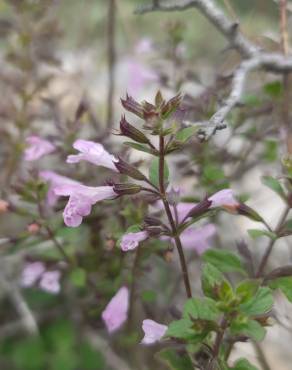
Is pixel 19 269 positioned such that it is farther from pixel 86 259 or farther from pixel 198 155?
pixel 198 155

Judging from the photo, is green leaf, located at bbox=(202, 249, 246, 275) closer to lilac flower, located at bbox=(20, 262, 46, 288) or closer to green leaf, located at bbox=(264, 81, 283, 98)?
lilac flower, located at bbox=(20, 262, 46, 288)

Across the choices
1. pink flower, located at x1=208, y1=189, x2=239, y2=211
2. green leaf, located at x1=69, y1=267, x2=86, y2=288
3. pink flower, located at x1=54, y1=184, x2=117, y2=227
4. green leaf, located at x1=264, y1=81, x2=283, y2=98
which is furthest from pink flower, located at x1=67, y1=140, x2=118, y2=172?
green leaf, located at x1=264, y1=81, x2=283, y2=98

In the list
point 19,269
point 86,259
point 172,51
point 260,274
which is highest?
point 172,51

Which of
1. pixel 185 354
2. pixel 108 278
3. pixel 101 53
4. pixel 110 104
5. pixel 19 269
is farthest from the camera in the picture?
pixel 101 53

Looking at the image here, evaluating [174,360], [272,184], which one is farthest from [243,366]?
[272,184]

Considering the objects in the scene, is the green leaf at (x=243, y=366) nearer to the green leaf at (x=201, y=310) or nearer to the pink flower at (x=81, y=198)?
the green leaf at (x=201, y=310)

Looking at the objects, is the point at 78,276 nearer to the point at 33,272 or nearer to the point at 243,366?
the point at 33,272

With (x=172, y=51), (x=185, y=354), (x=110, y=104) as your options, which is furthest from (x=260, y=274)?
(x=110, y=104)
